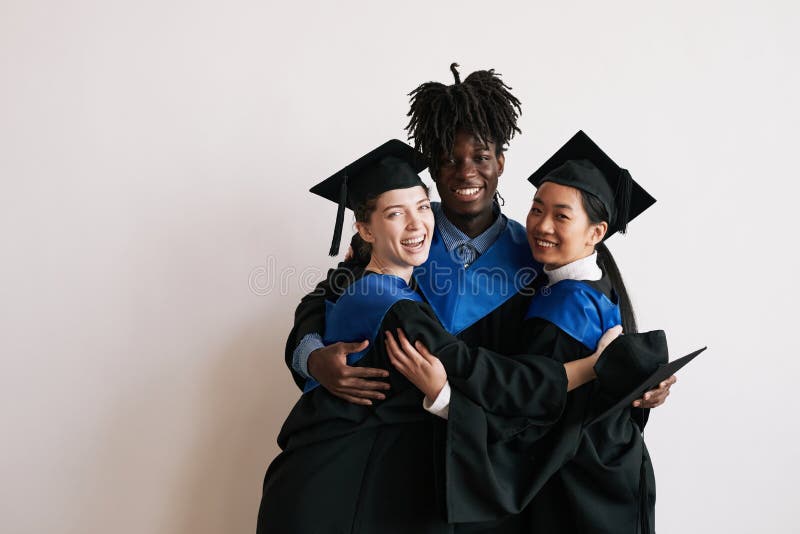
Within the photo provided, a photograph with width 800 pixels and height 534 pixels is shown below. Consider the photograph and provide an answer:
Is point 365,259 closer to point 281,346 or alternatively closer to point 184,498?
point 281,346

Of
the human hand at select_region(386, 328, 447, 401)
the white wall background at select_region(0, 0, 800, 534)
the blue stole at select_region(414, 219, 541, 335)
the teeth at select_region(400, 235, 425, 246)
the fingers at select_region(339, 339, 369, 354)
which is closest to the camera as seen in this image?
the human hand at select_region(386, 328, 447, 401)

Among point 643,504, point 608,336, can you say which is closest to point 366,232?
point 608,336

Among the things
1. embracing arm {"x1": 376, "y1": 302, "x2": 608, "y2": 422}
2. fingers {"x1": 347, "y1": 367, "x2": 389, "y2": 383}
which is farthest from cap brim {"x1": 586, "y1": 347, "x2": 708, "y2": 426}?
fingers {"x1": 347, "y1": 367, "x2": 389, "y2": 383}

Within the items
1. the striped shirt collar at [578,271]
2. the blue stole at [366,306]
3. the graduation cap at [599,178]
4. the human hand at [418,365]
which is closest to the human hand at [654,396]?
the striped shirt collar at [578,271]

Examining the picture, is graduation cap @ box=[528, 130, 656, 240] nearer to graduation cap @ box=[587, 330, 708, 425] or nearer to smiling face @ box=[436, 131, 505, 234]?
smiling face @ box=[436, 131, 505, 234]

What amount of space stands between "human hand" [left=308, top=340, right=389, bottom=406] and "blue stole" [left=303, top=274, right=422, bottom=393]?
0.12 feet

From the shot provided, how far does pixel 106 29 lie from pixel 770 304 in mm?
2948

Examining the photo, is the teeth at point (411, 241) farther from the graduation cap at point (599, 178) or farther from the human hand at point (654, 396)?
the human hand at point (654, 396)

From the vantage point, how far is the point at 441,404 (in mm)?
2162

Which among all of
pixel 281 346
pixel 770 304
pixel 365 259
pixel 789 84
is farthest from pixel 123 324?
pixel 789 84

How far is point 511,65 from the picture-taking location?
11.1ft

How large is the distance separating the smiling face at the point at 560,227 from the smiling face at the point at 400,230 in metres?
0.33

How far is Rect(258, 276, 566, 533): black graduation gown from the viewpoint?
2.17 meters

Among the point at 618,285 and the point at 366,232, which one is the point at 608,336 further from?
the point at 366,232
